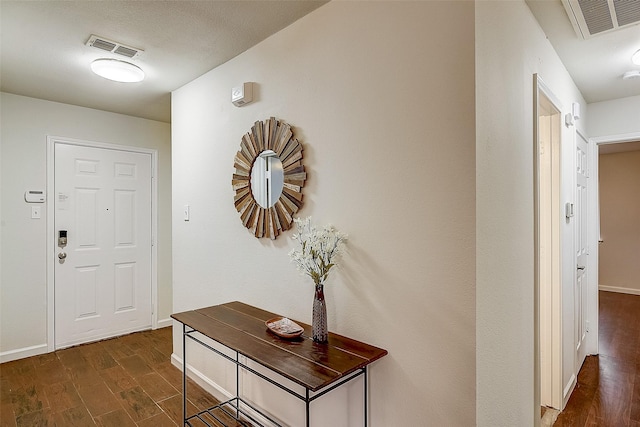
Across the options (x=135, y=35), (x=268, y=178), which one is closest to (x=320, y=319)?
(x=268, y=178)

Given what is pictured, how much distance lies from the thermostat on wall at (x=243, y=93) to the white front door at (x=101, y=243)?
226 centimetres

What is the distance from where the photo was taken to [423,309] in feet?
4.84

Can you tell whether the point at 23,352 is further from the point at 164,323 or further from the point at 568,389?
the point at 568,389

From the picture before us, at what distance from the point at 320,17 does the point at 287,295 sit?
1593 millimetres

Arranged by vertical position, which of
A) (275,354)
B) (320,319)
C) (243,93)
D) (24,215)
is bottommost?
(275,354)

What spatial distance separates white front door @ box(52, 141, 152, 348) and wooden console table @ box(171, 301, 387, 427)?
2151 millimetres

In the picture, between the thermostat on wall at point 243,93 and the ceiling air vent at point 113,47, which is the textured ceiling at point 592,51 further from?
the ceiling air vent at point 113,47

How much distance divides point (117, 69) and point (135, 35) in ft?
1.46

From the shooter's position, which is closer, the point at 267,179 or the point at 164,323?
the point at 267,179

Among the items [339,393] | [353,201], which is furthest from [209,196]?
[339,393]

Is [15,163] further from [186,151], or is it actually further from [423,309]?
[423,309]

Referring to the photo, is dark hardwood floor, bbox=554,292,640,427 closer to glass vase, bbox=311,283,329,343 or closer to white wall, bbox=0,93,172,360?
glass vase, bbox=311,283,329,343

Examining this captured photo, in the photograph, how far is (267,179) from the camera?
7.39 ft

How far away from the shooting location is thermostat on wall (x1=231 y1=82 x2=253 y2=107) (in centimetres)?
234
